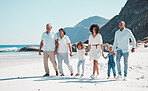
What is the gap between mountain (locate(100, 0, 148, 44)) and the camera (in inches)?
2156

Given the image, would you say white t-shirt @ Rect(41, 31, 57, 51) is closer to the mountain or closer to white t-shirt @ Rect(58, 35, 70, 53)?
white t-shirt @ Rect(58, 35, 70, 53)

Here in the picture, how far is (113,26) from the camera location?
281 feet

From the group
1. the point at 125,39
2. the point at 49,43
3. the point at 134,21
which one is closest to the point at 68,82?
the point at 49,43

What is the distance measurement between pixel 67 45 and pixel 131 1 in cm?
8632

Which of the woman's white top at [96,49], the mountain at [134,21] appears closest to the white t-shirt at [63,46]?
the woman's white top at [96,49]

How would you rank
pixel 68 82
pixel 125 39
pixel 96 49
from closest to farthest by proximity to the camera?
pixel 68 82
pixel 125 39
pixel 96 49

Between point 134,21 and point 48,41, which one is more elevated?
point 134,21

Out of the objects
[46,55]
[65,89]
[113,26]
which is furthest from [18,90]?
[113,26]

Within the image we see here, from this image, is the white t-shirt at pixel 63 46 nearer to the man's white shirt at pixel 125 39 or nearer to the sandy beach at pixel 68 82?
the sandy beach at pixel 68 82

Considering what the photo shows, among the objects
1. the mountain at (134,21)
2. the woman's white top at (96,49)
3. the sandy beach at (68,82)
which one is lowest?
the sandy beach at (68,82)

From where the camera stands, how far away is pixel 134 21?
63344 millimetres

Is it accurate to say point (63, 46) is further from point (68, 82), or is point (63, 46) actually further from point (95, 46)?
point (68, 82)

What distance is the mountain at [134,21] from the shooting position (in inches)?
2156

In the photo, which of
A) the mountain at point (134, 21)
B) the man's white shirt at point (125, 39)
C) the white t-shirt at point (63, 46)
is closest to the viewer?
the man's white shirt at point (125, 39)
